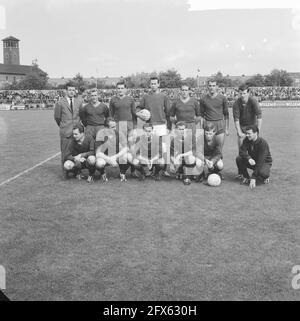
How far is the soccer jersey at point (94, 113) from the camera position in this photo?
850cm

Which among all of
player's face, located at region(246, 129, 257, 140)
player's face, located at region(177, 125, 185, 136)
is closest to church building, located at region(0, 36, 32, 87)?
player's face, located at region(177, 125, 185, 136)

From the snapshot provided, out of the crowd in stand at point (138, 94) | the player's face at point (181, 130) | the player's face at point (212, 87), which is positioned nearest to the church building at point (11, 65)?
the crowd in stand at point (138, 94)

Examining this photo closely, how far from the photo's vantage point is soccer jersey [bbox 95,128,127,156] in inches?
329

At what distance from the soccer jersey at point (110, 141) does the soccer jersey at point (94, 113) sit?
0.27 meters

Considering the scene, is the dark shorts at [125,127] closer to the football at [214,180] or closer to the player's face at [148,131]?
the player's face at [148,131]

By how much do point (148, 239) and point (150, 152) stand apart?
361cm

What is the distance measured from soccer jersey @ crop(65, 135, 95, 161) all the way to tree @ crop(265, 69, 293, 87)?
9203 centimetres

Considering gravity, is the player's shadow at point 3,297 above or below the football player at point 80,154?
below

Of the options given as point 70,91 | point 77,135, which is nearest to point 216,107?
point 77,135

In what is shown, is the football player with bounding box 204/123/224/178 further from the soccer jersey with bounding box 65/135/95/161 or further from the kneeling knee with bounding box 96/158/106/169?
the soccer jersey with bounding box 65/135/95/161
